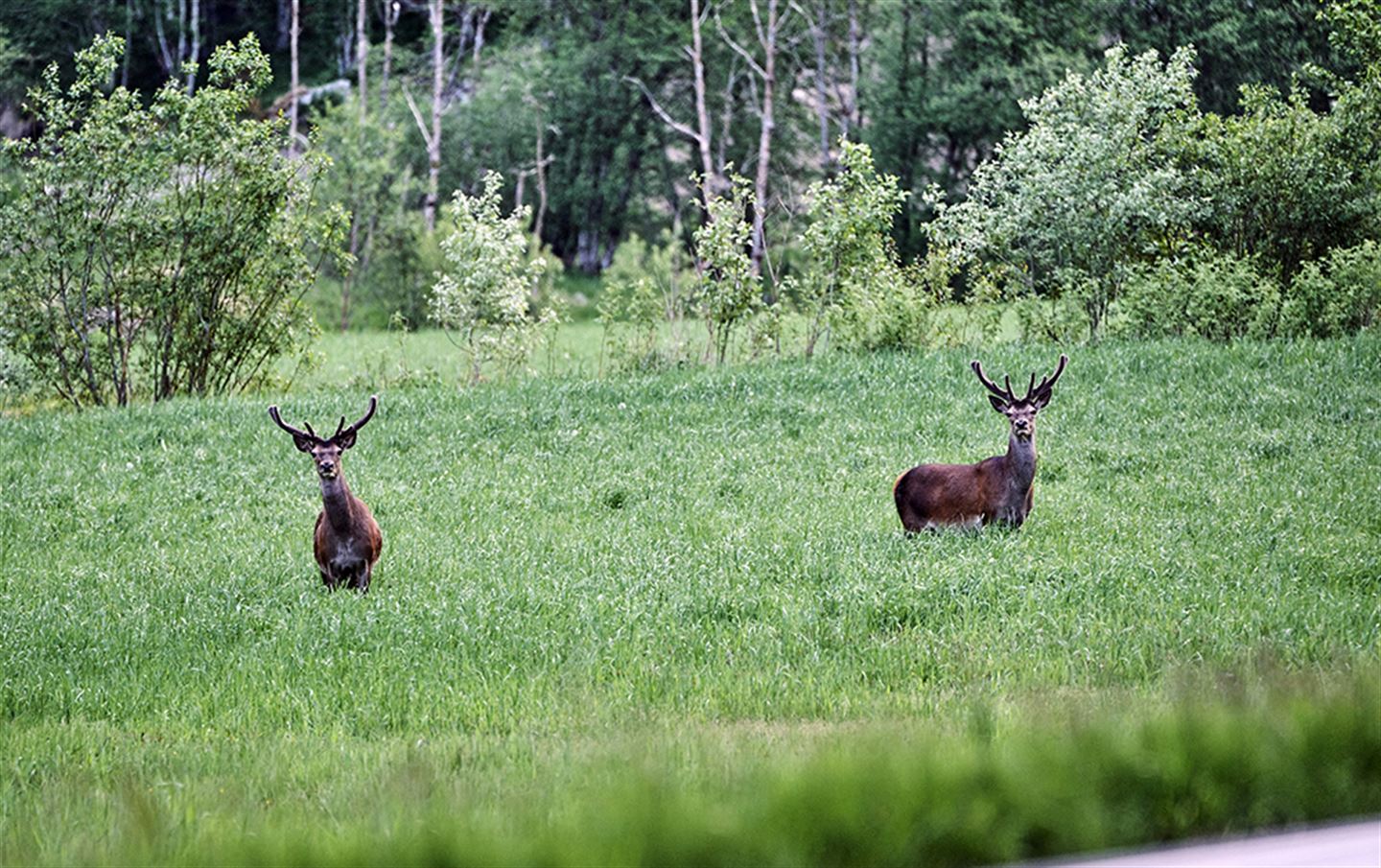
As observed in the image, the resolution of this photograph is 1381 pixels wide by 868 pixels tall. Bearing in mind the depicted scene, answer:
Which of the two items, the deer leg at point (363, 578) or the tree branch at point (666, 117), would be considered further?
the tree branch at point (666, 117)

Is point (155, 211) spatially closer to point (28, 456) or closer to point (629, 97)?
point (28, 456)

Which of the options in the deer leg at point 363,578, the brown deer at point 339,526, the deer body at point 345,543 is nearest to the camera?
the brown deer at point 339,526

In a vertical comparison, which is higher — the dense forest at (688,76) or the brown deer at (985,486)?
the dense forest at (688,76)

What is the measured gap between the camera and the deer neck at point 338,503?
440 inches

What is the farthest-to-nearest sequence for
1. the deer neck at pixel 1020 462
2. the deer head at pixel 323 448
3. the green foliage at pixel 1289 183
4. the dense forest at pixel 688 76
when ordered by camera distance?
the dense forest at pixel 688 76, the green foliage at pixel 1289 183, the deer neck at pixel 1020 462, the deer head at pixel 323 448

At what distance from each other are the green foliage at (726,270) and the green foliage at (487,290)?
3.37 m

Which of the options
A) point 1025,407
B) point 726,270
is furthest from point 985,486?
point 726,270

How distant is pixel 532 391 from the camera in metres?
23.5

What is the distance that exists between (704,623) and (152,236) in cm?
1810

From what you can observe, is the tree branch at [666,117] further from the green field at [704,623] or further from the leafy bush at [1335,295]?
the leafy bush at [1335,295]

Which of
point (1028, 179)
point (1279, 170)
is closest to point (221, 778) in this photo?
point (1028, 179)

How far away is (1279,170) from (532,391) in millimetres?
14869

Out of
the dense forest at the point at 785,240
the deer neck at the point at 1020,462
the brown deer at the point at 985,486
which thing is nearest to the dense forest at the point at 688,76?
the dense forest at the point at 785,240

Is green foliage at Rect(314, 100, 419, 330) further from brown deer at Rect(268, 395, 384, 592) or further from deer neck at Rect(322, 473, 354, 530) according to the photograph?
deer neck at Rect(322, 473, 354, 530)
